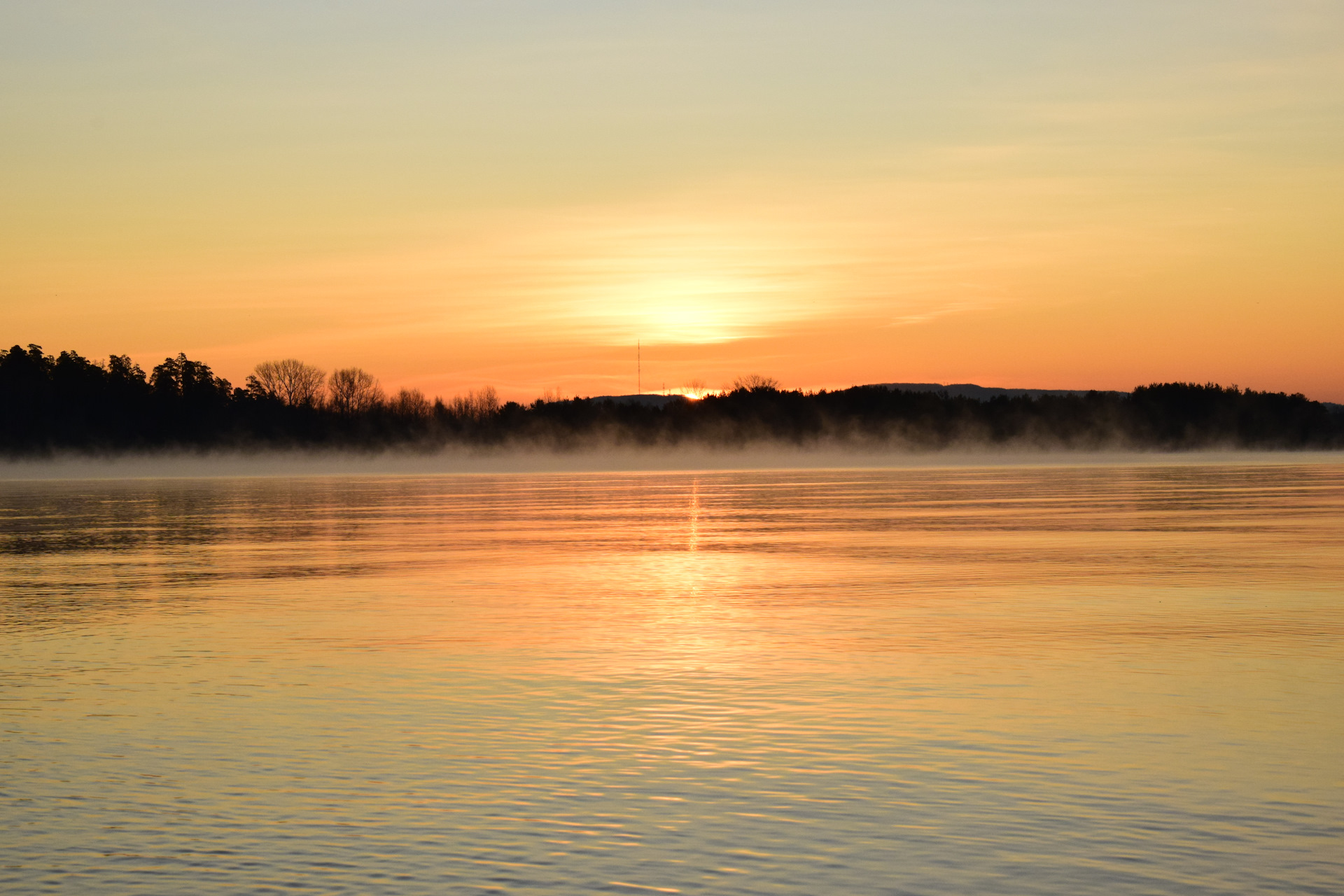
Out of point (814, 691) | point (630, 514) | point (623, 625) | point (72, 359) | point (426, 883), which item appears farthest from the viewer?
point (72, 359)

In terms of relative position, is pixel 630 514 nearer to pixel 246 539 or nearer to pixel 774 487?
pixel 246 539

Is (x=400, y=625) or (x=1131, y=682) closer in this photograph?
(x=1131, y=682)

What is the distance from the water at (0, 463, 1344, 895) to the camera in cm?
939

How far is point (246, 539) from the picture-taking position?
41.9 meters

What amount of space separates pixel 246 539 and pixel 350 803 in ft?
107

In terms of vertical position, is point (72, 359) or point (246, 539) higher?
point (72, 359)

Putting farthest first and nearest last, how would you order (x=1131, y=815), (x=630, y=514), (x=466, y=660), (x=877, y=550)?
1. (x=630, y=514)
2. (x=877, y=550)
3. (x=466, y=660)
4. (x=1131, y=815)

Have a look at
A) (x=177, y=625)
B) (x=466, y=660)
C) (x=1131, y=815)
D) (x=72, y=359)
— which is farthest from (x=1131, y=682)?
(x=72, y=359)

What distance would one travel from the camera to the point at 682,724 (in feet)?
45.1

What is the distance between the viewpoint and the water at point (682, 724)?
9391mm

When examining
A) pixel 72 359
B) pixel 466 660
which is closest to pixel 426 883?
pixel 466 660

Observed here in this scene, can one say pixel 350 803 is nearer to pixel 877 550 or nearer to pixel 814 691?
pixel 814 691

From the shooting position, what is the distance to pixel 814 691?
15.4 meters

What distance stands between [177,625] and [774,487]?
65751mm
